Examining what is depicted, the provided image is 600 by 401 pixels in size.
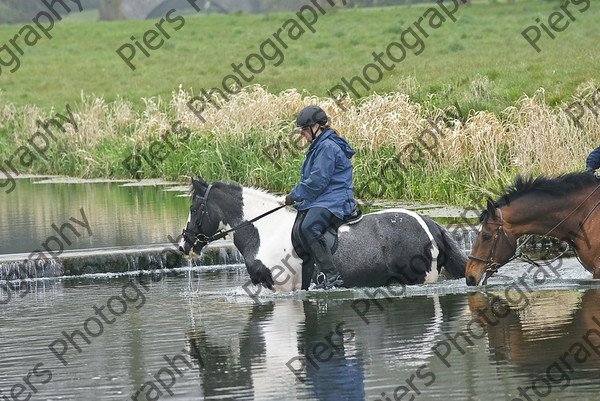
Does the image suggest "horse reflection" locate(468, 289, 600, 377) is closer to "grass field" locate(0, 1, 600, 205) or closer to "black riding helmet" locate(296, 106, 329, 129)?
"black riding helmet" locate(296, 106, 329, 129)

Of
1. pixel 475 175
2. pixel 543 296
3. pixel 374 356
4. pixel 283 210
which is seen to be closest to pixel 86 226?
pixel 475 175

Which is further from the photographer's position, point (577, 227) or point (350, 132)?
point (350, 132)

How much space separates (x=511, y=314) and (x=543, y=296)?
1.01 meters

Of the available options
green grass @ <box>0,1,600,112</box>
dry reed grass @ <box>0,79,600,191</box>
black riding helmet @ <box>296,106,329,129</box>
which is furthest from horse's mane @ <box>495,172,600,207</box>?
green grass @ <box>0,1,600,112</box>

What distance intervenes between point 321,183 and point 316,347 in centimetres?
225

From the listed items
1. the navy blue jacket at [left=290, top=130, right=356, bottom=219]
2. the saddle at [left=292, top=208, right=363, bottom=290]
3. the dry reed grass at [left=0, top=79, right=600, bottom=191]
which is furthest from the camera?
the dry reed grass at [left=0, top=79, right=600, bottom=191]

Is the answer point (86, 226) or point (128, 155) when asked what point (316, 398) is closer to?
point (86, 226)

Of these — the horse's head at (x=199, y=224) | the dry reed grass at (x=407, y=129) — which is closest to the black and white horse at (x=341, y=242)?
the horse's head at (x=199, y=224)

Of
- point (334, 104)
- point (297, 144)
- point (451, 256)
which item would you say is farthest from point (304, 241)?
point (334, 104)

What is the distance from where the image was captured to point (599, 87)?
23.3 metres

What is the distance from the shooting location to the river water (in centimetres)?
816

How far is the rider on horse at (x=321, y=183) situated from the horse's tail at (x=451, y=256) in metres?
1.22

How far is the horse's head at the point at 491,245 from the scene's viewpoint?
11.0 m

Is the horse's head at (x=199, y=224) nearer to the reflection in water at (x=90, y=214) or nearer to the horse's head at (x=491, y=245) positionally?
the horse's head at (x=491, y=245)
